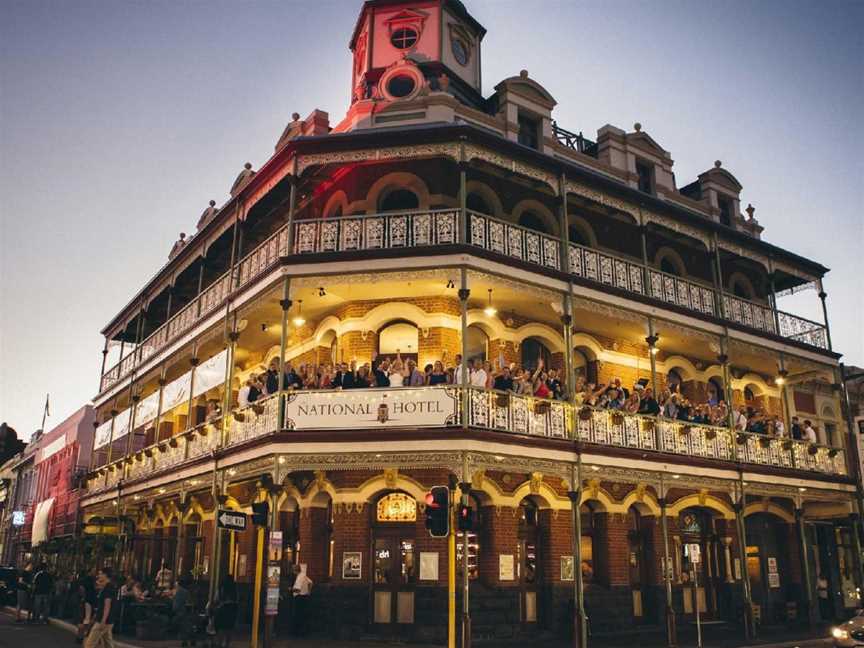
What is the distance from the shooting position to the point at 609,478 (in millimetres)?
17547

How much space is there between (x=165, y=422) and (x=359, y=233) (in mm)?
16227

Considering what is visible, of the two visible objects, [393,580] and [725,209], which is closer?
[393,580]

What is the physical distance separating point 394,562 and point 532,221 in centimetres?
955

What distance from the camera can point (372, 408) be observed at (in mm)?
15461

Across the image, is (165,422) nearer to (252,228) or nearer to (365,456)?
(252,228)

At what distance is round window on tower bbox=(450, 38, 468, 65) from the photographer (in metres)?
24.0

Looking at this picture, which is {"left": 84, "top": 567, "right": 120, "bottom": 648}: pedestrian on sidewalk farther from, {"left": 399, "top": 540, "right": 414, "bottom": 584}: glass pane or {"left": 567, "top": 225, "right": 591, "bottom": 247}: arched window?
{"left": 567, "top": 225, "right": 591, "bottom": 247}: arched window

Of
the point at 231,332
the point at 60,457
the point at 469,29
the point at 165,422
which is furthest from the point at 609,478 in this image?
the point at 60,457

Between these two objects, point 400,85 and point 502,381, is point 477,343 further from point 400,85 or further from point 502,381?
point 400,85

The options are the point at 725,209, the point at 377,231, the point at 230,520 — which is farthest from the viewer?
the point at 725,209

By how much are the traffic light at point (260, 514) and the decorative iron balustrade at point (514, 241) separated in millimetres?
6960

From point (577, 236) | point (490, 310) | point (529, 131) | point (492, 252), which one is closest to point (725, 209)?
point (577, 236)

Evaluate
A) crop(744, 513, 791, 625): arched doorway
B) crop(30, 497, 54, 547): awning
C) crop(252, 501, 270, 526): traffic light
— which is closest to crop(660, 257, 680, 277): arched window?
crop(744, 513, 791, 625): arched doorway

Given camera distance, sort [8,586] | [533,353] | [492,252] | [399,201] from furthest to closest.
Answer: [8,586], [533,353], [399,201], [492,252]
